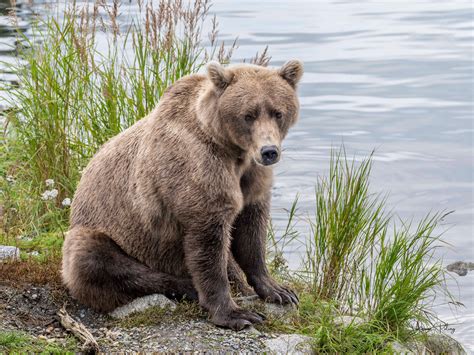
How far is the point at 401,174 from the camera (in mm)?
12508

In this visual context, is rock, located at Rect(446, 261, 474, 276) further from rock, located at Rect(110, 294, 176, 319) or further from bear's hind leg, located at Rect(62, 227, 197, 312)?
rock, located at Rect(110, 294, 176, 319)

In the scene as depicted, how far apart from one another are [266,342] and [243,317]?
0.88 ft

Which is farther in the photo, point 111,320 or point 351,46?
point 351,46

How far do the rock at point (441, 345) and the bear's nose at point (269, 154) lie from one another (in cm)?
188

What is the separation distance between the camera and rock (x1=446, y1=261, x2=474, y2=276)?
10094mm

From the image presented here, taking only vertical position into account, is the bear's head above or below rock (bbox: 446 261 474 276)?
above

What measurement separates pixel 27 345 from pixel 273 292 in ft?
5.70

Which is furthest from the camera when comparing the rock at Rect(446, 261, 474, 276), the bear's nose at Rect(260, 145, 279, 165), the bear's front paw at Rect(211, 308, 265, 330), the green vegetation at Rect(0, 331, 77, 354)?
the rock at Rect(446, 261, 474, 276)

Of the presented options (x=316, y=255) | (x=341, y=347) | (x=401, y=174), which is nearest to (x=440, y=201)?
(x=401, y=174)

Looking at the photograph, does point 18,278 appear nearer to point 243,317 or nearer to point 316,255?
point 243,317

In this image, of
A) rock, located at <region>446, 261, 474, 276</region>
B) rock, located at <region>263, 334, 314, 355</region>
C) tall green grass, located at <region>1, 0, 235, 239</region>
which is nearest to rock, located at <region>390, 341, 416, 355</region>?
rock, located at <region>263, 334, 314, 355</region>

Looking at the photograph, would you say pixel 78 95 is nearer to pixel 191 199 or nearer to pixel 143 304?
pixel 143 304

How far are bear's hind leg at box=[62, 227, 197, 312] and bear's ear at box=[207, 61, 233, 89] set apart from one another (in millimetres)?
1342

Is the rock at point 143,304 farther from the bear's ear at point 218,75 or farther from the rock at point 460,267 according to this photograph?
the rock at point 460,267
